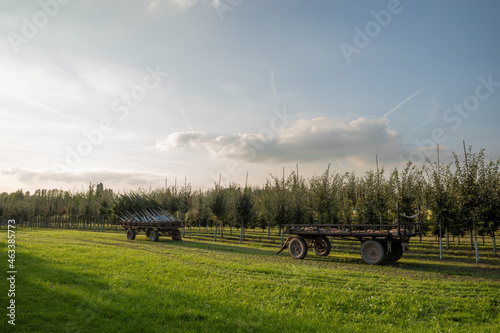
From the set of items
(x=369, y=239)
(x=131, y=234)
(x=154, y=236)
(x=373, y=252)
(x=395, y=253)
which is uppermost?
(x=369, y=239)

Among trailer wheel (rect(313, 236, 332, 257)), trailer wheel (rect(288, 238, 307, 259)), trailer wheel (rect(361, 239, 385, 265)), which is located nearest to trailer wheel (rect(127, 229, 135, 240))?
trailer wheel (rect(288, 238, 307, 259))

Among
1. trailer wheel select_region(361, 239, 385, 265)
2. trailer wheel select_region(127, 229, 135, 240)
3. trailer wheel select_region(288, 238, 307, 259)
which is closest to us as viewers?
trailer wheel select_region(361, 239, 385, 265)

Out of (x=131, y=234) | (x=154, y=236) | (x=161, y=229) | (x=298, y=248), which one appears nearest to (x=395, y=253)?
(x=298, y=248)

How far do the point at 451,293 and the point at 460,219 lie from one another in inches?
509

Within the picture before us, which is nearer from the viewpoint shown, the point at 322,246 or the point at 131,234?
the point at 322,246

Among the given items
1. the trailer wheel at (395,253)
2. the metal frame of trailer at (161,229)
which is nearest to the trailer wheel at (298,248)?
the trailer wheel at (395,253)

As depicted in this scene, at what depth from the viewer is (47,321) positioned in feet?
22.0

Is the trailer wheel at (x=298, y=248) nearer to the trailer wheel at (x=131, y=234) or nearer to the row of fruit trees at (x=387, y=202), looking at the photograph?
the row of fruit trees at (x=387, y=202)

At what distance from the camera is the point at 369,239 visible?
16391 mm

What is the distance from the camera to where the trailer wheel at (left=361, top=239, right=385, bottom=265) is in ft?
50.8

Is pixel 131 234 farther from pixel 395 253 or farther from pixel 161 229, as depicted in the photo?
pixel 395 253

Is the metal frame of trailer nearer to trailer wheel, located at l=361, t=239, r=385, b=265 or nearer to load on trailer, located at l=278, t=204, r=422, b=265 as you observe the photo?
load on trailer, located at l=278, t=204, r=422, b=265

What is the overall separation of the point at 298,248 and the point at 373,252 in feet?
14.1

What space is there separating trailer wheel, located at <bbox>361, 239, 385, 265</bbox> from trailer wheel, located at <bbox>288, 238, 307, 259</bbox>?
131 inches
